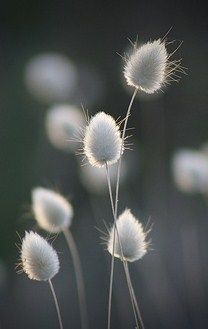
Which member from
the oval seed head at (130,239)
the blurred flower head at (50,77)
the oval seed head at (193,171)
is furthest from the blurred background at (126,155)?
the oval seed head at (130,239)

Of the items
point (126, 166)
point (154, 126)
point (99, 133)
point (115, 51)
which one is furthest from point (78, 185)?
point (99, 133)

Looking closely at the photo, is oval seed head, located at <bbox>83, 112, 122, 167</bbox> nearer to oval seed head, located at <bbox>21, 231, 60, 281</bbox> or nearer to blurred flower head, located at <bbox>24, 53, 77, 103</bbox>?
oval seed head, located at <bbox>21, 231, 60, 281</bbox>

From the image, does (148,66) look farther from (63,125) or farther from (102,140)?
(63,125)

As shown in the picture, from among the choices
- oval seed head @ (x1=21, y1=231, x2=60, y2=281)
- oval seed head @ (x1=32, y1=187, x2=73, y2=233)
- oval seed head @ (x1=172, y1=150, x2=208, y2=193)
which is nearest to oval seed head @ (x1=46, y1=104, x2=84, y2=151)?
oval seed head @ (x1=32, y1=187, x2=73, y2=233)

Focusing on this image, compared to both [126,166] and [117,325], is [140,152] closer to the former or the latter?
[126,166]

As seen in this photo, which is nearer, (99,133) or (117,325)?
(99,133)

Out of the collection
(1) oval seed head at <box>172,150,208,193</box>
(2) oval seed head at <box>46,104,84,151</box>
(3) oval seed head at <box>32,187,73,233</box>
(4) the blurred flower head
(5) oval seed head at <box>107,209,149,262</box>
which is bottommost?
(5) oval seed head at <box>107,209,149,262</box>
